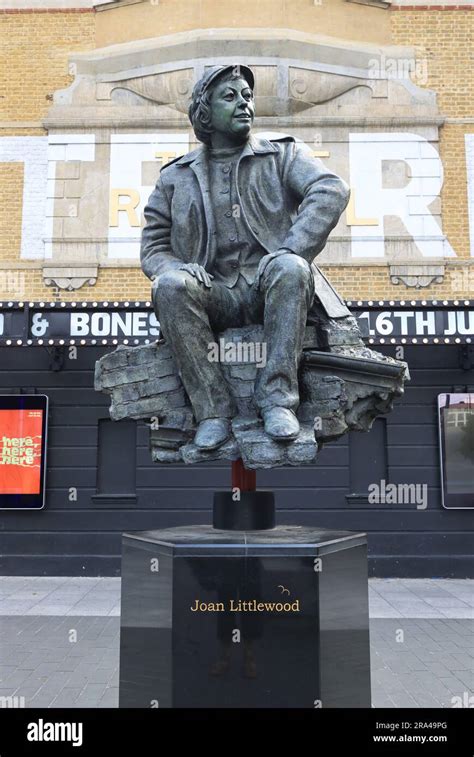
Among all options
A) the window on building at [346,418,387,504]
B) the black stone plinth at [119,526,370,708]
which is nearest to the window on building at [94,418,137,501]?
the window on building at [346,418,387,504]

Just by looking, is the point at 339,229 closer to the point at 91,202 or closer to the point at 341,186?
the point at 91,202

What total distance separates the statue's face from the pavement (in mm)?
3886

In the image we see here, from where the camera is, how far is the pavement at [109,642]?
4805mm

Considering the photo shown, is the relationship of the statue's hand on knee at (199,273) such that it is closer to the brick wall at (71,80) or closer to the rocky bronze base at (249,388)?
the rocky bronze base at (249,388)

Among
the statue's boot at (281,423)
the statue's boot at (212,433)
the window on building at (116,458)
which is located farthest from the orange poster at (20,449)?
the statue's boot at (281,423)

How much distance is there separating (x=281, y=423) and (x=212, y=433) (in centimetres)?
37

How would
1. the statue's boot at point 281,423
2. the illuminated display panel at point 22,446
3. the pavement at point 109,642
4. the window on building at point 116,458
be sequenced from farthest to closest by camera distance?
the window on building at point 116,458 → the illuminated display panel at point 22,446 → the pavement at point 109,642 → the statue's boot at point 281,423

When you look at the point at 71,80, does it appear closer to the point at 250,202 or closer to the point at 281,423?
the point at 250,202

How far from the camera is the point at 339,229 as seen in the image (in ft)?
32.3

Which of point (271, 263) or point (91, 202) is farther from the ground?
point (91, 202)

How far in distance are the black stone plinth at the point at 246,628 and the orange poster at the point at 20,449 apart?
23.7 ft

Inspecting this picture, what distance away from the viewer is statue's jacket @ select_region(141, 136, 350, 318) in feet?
11.8
